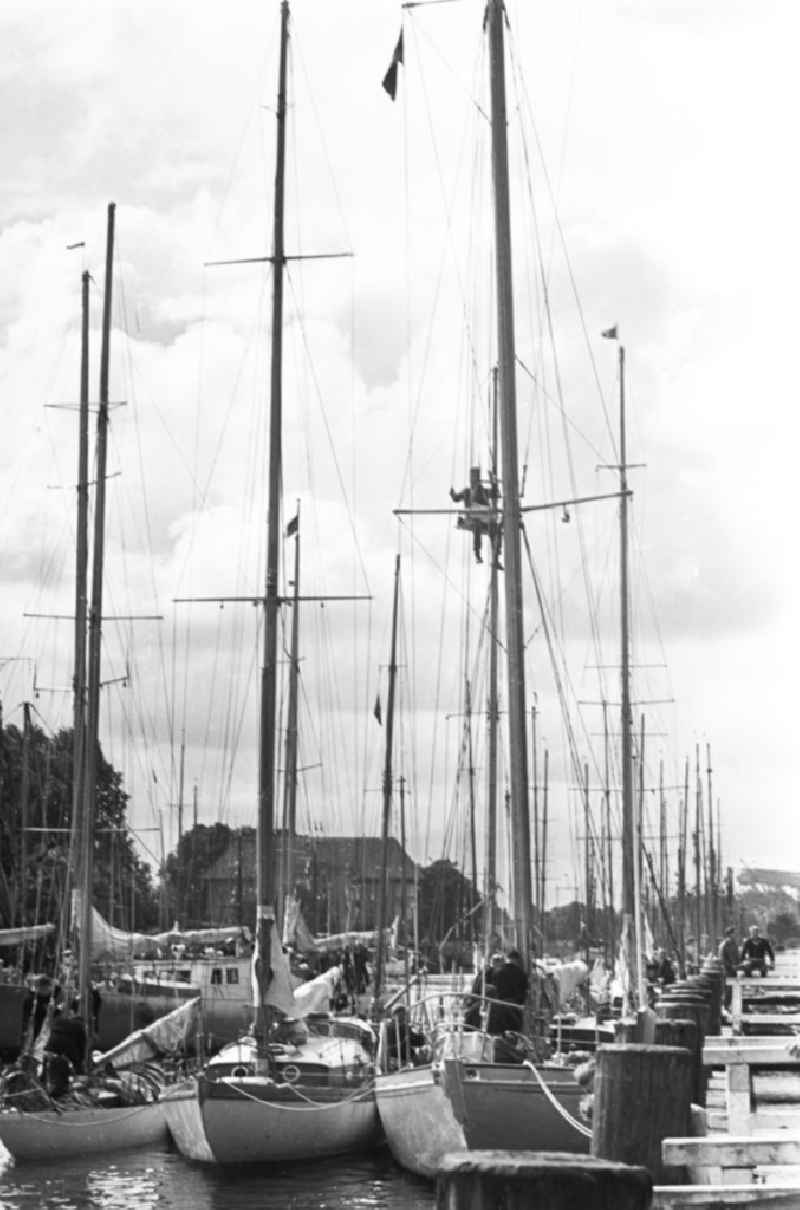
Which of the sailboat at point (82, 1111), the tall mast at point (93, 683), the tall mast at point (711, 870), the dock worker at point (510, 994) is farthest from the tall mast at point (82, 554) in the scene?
the tall mast at point (711, 870)

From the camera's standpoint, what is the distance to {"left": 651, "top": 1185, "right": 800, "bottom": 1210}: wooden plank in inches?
446

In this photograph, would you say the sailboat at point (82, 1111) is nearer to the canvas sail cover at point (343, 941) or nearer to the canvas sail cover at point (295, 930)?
the canvas sail cover at point (295, 930)

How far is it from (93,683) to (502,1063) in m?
15.3

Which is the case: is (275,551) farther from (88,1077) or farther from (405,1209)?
(405,1209)

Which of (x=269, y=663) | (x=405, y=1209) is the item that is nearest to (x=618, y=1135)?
(x=405, y=1209)

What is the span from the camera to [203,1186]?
85.3ft

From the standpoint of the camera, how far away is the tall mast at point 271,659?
29.0 meters

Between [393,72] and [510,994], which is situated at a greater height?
[393,72]

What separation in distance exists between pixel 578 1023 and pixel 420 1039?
6540 millimetres

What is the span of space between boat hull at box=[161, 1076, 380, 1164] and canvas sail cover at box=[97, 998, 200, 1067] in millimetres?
7996

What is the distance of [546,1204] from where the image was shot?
616 cm

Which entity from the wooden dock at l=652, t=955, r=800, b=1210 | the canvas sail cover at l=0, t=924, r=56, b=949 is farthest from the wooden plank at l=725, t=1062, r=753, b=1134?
the canvas sail cover at l=0, t=924, r=56, b=949

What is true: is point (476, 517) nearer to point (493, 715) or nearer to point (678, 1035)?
point (493, 715)

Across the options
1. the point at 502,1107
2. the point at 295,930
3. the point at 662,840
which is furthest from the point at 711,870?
the point at 502,1107
